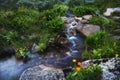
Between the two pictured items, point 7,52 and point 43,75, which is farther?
point 7,52

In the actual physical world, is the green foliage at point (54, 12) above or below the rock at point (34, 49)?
above

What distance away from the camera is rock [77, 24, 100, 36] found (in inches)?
470

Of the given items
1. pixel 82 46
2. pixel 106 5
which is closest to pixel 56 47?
pixel 82 46

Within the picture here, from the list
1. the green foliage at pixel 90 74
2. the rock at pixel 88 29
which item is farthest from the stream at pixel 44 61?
the green foliage at pixel 90 74

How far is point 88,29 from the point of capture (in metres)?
12.1

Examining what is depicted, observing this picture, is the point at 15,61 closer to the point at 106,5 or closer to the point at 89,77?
the point at 89,77

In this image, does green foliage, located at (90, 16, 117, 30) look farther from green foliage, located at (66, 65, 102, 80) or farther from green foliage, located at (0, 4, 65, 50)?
green foliage, located at (66, 65, 102, 80)

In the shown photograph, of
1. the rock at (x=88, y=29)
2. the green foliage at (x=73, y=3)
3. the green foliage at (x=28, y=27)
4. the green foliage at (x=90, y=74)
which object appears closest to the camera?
the green foliage at (x=90, y=74)

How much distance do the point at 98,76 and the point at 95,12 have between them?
24.7 feet

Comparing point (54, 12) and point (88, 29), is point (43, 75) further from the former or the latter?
point (54, 12)

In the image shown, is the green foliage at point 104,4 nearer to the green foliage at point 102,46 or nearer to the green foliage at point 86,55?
the green foliage at point 102,46

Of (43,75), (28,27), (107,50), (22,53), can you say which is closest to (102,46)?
(107,50)

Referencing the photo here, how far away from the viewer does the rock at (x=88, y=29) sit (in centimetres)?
1194

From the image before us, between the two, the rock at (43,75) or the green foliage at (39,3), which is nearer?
the rock at (43,75)
